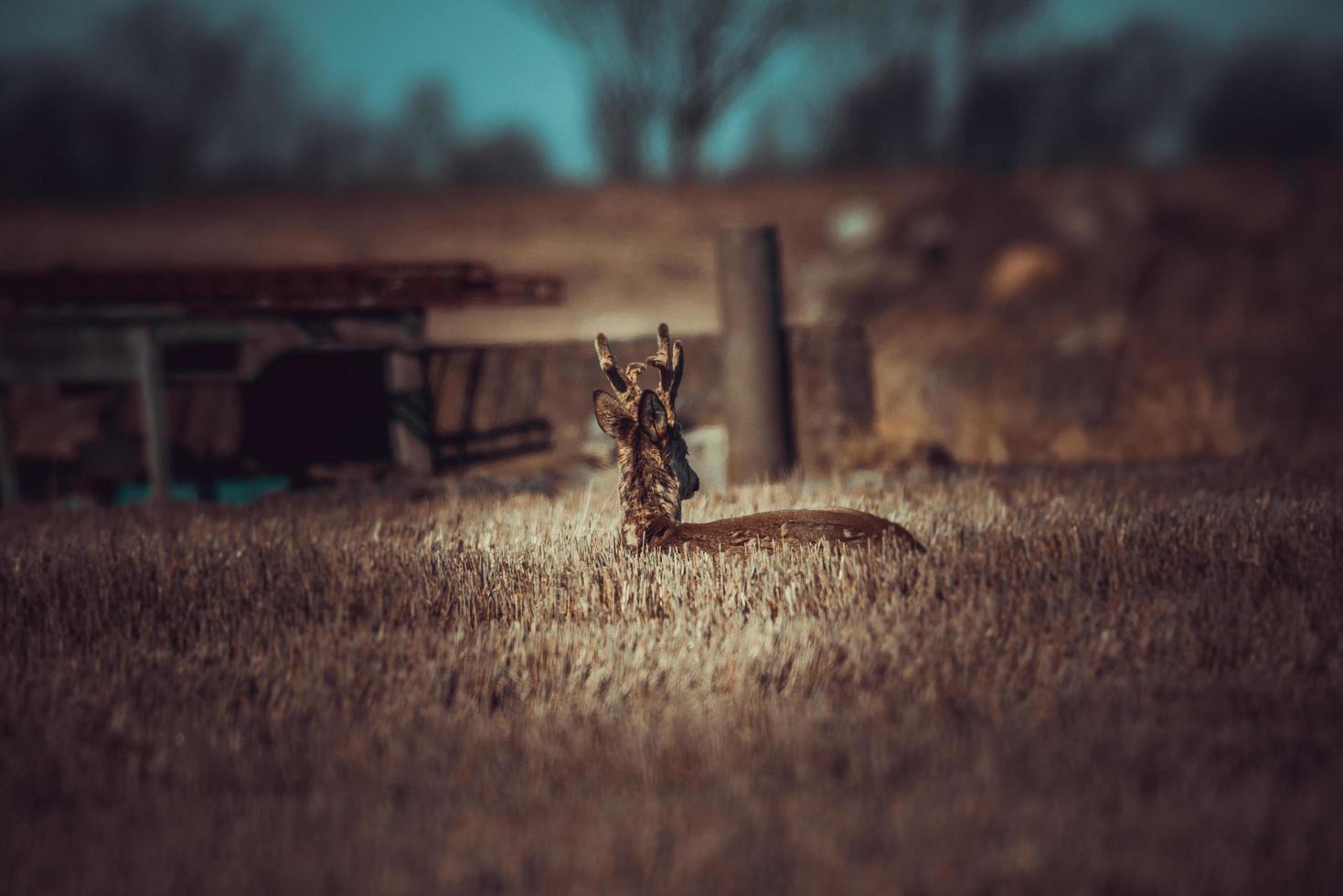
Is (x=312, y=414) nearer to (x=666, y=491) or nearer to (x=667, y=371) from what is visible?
(x=666, y=491)

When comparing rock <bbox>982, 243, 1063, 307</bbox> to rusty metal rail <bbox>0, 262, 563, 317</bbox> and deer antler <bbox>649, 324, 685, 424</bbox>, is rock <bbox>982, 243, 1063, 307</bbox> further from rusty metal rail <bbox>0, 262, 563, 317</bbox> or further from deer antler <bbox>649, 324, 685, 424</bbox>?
deer antler <bbox>649, 324, 685, 424</bbox>

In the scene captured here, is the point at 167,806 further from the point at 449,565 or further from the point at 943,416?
the point at 943,416

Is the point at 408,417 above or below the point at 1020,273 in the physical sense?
below

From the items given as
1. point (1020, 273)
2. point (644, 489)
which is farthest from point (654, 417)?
point (1020, 273)

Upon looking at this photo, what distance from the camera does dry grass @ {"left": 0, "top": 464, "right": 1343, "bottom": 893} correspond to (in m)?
2.78

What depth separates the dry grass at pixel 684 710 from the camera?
278cm

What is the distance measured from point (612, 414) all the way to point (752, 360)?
368cm

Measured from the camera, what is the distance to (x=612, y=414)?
5.45 m

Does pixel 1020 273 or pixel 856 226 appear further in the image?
pixel 856 226

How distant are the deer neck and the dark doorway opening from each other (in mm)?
6900

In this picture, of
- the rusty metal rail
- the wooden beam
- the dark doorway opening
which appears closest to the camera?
the wooden beam

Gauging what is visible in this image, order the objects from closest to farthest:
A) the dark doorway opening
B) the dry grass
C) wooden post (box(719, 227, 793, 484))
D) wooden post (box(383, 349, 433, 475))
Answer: the dry grass
wooden post (box(719, 227, 793, 484))
wooden post (box(383, 349, 433, 475))
the dark doorway opening

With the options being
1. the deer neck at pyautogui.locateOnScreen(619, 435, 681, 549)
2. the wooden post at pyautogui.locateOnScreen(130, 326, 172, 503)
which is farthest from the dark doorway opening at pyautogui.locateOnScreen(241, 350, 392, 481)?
the deer neck at pyautogui.locateOnScreen(619, 435, 681, 549)

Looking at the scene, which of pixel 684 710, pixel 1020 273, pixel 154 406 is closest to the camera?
pixel 684 710
